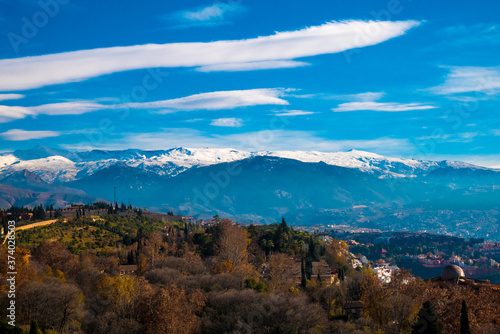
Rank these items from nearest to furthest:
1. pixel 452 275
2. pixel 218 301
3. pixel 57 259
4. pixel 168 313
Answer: pixel 168 313
pixel 218 301
pixel 57 259
pixel 452 275

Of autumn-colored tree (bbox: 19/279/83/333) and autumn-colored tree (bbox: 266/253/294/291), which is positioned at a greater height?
autumn-colored tree (bbox: 266/253/294/291)

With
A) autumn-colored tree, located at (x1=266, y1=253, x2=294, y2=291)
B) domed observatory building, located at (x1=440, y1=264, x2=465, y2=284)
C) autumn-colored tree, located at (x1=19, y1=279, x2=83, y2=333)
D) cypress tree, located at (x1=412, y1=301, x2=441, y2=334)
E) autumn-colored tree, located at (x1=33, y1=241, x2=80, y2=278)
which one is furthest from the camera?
domed observatory building, located at (x1=440, y1=264, x2=465, y2=284)

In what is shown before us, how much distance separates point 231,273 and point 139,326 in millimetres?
21735

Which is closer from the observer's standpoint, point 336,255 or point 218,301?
point 218,301

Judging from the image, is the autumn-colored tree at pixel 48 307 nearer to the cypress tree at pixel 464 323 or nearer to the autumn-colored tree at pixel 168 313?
the autumn-colored tree at pixel 168 313

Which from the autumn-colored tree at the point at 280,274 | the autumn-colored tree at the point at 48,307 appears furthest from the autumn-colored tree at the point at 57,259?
the autumn-colored tree at the point at 280,274

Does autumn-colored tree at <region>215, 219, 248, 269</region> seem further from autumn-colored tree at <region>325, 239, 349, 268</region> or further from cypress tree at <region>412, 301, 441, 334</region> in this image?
cypress tree at <region>412, 301, 441, 334</region>

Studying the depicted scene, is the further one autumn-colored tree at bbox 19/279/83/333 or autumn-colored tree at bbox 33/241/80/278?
autumn-colored tree at bbox 33/241/80/278

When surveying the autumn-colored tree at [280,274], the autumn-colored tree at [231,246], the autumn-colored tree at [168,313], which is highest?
the autumn-colored tree at [231,246]

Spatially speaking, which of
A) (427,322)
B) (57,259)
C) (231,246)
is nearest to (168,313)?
(427,322)

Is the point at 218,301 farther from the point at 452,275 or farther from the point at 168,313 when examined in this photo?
the point at 452,275

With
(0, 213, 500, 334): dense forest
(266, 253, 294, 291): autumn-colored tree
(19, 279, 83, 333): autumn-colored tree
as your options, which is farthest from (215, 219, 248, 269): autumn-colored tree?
(19, 279, 83, 333): autumn-colored tree

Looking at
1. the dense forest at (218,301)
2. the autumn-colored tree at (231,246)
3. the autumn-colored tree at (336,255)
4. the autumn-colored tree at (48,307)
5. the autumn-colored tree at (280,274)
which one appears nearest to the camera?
the dense forest at (218,301)

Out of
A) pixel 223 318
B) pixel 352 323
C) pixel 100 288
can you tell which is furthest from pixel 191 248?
pixel 352 323
